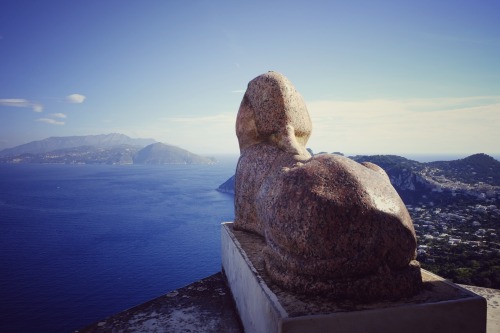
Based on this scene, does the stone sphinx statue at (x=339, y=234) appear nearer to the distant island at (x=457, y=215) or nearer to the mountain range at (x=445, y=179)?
the distant island at (x=457, y=215)

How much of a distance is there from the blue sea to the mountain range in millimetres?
34966

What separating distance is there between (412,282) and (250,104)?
189 inches

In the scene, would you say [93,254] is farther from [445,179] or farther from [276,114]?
[445,179]

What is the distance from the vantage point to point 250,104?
718 cm

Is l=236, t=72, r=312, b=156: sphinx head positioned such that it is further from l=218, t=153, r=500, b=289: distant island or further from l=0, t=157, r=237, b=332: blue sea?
l=0, t=157, r=237, b=332: blue sea

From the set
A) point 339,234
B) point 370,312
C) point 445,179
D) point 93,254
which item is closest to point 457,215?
point 445,179

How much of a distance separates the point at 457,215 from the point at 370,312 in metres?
49.7

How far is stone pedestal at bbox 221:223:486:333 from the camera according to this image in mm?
3570

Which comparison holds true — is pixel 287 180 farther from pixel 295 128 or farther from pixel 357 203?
pixel 295 128

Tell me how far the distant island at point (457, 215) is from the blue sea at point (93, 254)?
28025 mm

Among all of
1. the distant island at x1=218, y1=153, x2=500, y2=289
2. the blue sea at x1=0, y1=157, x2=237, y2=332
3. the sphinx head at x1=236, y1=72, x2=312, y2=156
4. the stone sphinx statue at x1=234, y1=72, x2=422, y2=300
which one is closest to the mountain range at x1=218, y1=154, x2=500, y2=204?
the distant island at x1=218, y1=153, x2=500, y2=289

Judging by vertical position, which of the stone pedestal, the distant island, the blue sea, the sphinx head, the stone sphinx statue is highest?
the sphinx head

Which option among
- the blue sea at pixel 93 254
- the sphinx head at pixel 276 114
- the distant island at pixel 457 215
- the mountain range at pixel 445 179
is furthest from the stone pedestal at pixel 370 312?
the mountain range at pixel 445 179

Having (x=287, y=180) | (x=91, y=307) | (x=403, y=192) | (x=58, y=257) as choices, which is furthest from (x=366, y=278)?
(x=403, y=192)
